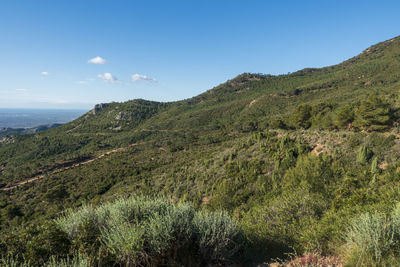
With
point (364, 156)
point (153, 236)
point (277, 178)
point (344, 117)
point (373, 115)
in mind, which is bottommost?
point (277, 178)

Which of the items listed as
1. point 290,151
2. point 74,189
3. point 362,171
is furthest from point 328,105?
point 74,189

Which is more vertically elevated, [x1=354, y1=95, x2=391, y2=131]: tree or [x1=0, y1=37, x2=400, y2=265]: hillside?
[x1=354, y1=95, x2=391, y2=131]: tree

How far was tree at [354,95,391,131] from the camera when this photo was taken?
21.3 m

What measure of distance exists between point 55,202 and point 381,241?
46.5 meters

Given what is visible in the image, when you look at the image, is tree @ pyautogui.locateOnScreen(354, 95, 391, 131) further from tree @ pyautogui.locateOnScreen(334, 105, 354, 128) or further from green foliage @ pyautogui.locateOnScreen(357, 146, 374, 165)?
green foliage @ pyautogui.locateOnScreen(357, 146, 374, 165)

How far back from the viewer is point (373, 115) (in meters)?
21.9

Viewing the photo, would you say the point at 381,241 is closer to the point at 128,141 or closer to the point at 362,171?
the point at 362,171

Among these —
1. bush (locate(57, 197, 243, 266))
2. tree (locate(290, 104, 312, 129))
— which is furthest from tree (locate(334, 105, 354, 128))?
bush (locate(57, 197, 243, 266))

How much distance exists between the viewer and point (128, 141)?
83125 mm

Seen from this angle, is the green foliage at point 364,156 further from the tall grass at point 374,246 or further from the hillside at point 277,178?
the tall grass at point 374,246

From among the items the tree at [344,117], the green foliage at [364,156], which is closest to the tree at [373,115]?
the tree at [344,117]

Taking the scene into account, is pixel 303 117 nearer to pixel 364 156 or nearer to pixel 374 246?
pixel 364 156

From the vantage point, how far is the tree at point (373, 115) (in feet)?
69.8

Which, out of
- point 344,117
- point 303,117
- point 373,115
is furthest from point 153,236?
point 303,117
